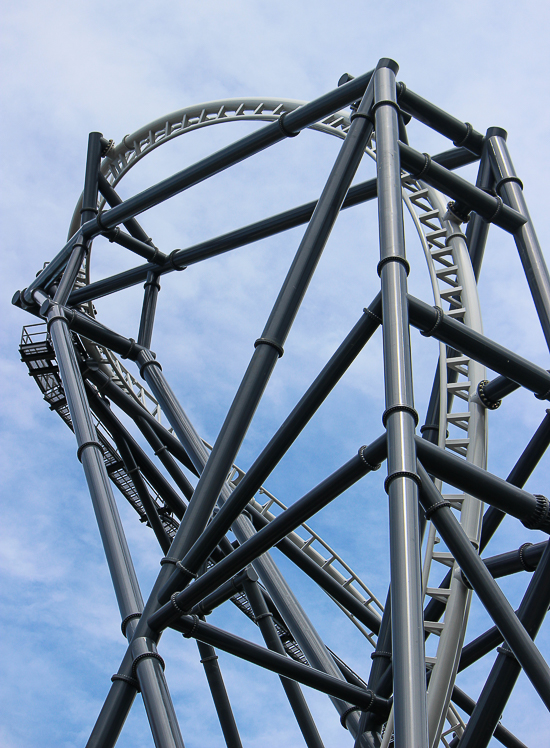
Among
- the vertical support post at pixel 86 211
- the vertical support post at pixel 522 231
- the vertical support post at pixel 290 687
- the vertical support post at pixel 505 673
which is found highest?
the vertical support post at pixel 86 211

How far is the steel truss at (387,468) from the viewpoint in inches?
208

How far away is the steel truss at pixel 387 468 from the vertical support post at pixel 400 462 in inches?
0.4

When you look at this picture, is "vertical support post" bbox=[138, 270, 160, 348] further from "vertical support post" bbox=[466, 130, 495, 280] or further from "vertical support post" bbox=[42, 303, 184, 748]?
"vertical support post" bbox=[466, 130, 495, 280]

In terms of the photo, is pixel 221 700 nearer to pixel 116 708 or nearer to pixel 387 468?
pixel 116 708

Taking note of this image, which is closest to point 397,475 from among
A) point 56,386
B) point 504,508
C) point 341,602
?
point 504,508

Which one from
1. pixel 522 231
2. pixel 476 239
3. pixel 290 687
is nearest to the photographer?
pixel 522 231

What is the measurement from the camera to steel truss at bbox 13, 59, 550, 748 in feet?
17.3

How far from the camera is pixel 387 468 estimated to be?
502 centimetres

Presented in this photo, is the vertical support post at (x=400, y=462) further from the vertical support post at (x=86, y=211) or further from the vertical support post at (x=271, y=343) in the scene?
the vertical support post at (x=86, y=211)

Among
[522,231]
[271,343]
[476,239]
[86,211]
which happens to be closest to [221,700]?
[271,343]

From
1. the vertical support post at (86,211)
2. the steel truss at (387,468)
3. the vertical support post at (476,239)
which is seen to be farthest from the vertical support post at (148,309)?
the vertical support post at (476,239)

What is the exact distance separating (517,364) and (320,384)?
4.98 feet

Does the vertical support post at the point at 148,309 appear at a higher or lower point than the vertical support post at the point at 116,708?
higher

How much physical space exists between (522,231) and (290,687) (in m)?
5.67
